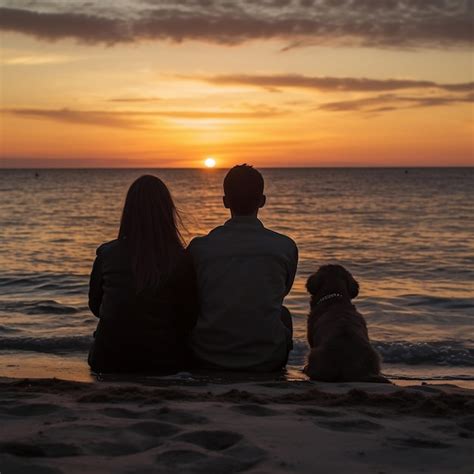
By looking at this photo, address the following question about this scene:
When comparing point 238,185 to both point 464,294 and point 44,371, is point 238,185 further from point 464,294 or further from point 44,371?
point 464,294

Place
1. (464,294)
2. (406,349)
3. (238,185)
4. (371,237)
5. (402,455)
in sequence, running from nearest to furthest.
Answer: (402,455) → (238,185) → (406,349) → (464,294) → (371,237)

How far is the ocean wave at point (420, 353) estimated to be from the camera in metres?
7.62

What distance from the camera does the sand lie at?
120 inches

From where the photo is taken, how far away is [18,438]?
3.30 meters

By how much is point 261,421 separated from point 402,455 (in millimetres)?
831

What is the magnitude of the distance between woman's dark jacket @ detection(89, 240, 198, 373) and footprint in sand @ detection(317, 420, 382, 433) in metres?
1.98

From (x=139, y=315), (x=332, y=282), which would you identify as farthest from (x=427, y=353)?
(x=139, y=315)

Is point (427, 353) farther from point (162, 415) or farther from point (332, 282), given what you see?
point (162, 415)

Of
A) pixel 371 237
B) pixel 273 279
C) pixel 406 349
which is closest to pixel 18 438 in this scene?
pixel 273 279

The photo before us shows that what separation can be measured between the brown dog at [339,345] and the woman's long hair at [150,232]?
56.2 inches

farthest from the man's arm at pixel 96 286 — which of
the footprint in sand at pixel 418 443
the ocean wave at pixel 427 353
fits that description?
the ocean wave at pixel 427 353

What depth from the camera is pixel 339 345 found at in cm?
554

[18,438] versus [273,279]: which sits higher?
[273,279]

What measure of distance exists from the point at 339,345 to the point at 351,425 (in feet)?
6.07
